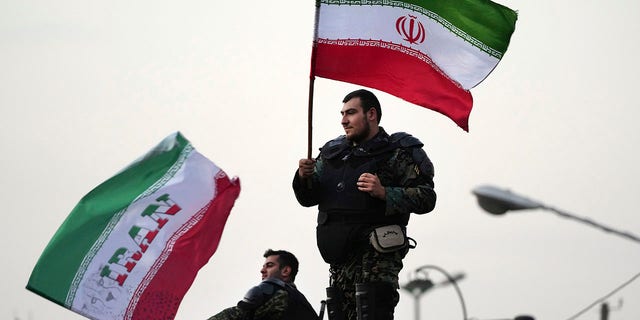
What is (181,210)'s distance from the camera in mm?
15484

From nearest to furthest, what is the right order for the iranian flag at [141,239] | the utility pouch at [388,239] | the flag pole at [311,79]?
the utility pouch at [388,239] → the flag pole at [311,79] → the iranian flag at [141,239]

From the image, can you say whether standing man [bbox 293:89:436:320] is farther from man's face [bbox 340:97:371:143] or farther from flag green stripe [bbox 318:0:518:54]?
flag green stripe [bbox 318:0:518:54]

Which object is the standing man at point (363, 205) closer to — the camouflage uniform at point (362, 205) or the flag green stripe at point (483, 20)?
the camouflage uniform at point (362, 205)

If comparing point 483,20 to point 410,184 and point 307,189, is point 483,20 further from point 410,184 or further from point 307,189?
point 307,189

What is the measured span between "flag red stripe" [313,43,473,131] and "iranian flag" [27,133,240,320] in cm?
213

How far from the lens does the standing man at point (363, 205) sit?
12625mm

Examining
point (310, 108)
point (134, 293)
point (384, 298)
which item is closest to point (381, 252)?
point (384, 298)

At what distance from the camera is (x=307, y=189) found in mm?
12766

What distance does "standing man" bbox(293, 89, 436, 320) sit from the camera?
41.4 ft

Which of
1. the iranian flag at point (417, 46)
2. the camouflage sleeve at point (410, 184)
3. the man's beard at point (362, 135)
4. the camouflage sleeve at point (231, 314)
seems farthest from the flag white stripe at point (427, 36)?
the camouflage sleeve at point (231, 314)

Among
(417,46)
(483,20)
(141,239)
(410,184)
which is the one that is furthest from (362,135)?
(141,239)

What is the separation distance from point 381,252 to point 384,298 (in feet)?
1.02

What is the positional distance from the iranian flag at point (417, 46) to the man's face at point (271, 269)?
1.60m

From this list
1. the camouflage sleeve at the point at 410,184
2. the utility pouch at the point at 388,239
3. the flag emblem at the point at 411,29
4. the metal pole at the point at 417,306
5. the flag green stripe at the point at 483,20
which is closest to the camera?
the camouflage sleeve at the point at 410,184
